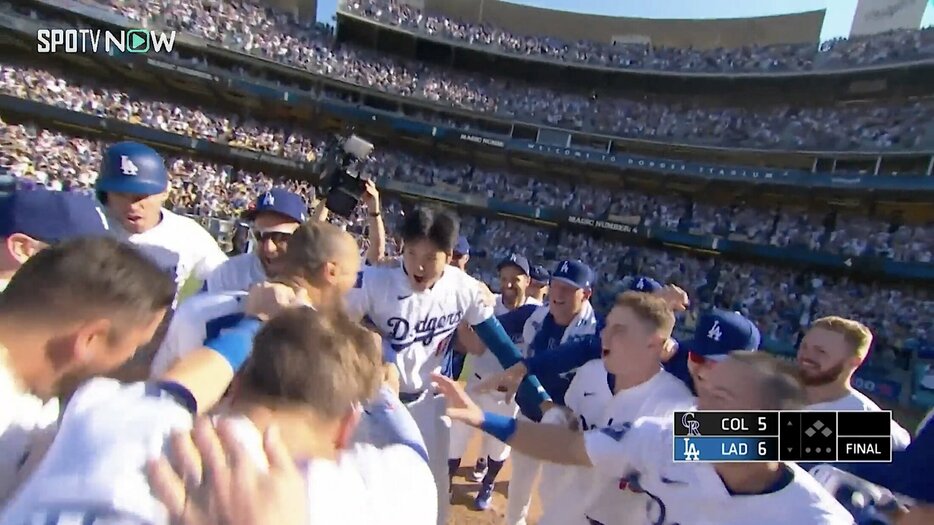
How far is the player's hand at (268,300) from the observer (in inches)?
69.6

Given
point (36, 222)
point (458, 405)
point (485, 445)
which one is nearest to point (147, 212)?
point (36, 222)

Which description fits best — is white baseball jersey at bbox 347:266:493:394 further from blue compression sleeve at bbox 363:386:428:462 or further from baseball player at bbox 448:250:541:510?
blue compression sleeve at bbox 363:386:428:462

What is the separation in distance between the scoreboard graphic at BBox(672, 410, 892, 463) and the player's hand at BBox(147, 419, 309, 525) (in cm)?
148

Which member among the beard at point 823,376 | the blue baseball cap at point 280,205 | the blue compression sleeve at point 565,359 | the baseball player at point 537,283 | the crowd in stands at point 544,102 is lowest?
the baseball player at point 537,283

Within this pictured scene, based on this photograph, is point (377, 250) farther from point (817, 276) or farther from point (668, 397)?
point (817, 276)

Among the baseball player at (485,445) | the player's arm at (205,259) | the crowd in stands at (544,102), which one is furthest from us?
Result: the crowd in stands at (544,102)

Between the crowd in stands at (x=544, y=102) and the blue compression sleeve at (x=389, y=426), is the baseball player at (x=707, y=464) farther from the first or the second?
the crowd in stands at (x=544, y=102)

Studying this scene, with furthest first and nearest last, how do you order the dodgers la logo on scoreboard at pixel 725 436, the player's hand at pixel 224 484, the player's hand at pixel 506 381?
the player's hand at pixel 506 381
the dodgers la logo on scoreboard at pixel 725 436
the player's hand at pixel 224 484

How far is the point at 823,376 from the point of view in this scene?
9.40 feet

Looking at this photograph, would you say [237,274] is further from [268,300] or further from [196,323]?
[268,300]

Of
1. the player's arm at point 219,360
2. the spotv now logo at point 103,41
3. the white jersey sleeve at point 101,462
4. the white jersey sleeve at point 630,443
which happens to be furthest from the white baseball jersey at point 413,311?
the spotv now logo at point 103,41

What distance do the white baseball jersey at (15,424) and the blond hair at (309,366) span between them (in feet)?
1.71

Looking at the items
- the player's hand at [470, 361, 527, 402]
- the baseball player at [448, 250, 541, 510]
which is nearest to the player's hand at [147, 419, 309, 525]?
the player's hand at [470, 361, 527, 402]

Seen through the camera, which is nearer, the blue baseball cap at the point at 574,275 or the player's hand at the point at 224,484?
the player's hand at the point at 224,484
